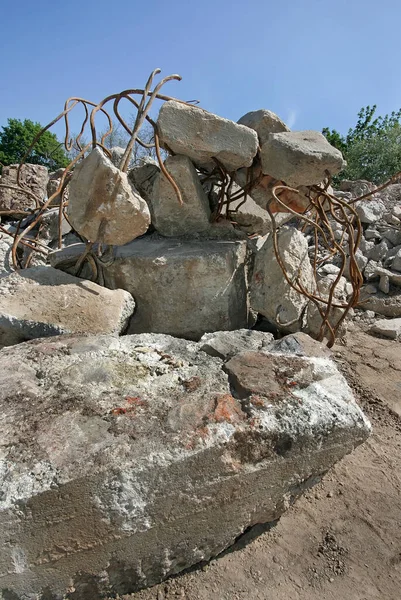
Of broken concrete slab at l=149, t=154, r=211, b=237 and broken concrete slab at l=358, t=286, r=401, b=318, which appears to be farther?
broken concrete slab at l=358, t=286, r=401, b=318

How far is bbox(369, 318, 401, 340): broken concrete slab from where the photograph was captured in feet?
11.4

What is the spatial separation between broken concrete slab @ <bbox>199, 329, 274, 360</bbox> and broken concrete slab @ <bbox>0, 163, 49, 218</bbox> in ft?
17.9

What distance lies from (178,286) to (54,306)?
77 centimetres

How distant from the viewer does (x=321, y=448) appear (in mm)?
1479

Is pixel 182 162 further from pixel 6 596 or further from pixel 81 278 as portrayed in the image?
pixel 6 596

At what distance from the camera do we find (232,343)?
76.1 inches

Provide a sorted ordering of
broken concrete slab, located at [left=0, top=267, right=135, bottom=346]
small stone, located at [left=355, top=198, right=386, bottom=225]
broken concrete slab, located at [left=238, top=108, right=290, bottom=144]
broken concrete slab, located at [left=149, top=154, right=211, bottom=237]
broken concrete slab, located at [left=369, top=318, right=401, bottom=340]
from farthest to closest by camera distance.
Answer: small stone, located at [left=355, top=198, right=386, bottom=225] → broken concrete slab, located at [left=369, top=318, right=401, bottom=340] → broken concrete slab, located at [left=238, top=108, right=290, bottom=144] → broken concrete slab, located at [left=149, top=154, right=211, bottom=237] → broken concrete slab, located at [left=0, top=267, right=135, bottom=346]

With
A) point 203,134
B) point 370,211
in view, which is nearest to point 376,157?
point 370,211

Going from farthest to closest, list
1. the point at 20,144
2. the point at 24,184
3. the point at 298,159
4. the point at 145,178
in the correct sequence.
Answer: the point at 20,144, the point at 24,184, the point at 145,178, the point at 298,159

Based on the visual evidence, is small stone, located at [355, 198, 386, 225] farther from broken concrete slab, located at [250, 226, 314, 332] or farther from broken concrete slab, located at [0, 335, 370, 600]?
broken concrete slab, located at [0, 335, 370, 600]

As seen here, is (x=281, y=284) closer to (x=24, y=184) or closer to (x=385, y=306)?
(x=385, y=306)

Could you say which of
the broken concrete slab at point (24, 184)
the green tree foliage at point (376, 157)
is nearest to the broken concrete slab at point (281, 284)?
the broken concrete slab at point (24, 184)

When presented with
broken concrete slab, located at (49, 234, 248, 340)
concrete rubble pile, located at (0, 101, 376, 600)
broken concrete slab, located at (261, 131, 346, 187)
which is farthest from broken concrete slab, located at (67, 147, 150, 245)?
broken concrete slab, located at (261, 131, 346, 187)

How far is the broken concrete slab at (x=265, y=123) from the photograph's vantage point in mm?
3037
